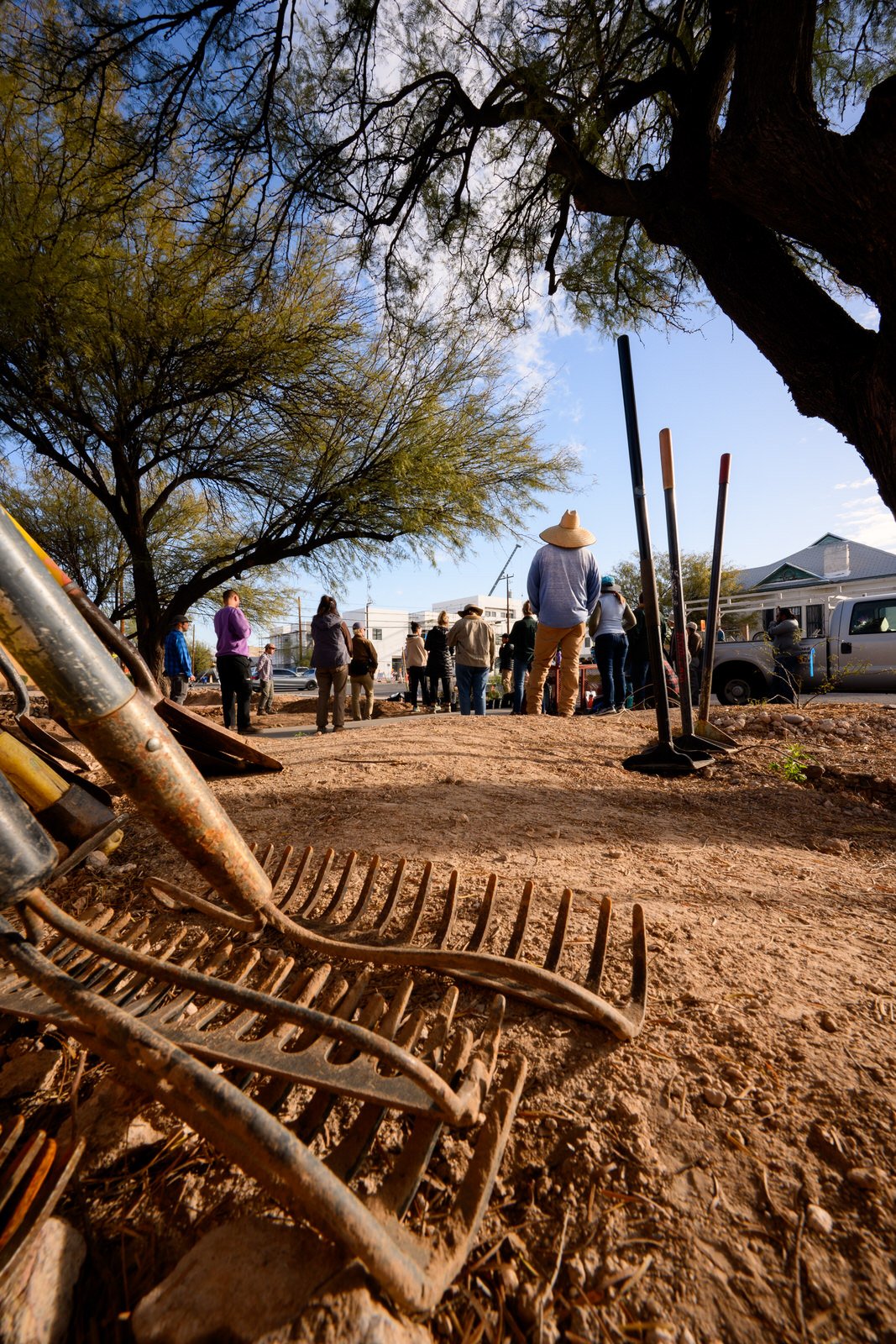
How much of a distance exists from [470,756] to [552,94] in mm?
4382

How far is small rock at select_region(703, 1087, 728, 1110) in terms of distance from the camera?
1149 mm

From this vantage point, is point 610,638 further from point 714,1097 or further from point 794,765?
point 714,1097

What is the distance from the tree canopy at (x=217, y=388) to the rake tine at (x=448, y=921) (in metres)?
6.32

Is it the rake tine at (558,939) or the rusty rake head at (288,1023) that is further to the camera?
the rake tine at (558,939)

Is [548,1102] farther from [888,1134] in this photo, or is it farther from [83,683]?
[83,683]

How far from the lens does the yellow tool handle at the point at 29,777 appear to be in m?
2.12

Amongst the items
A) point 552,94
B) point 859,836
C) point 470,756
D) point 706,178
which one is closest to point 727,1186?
point 859,836

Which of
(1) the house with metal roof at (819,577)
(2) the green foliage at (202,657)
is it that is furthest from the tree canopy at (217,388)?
(2) the green foliage at (202,657)

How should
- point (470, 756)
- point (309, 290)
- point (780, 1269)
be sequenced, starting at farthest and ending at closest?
1. point (309, 290)
2. point (470, 756)
3. point (780, 1269)

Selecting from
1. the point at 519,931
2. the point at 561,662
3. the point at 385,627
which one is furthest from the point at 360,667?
the point at 385,627

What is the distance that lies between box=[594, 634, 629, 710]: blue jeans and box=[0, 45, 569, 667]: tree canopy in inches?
154

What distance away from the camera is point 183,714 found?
3002 millimetres

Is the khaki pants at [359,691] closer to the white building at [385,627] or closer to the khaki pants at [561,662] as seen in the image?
the khaki pants at [561,662]

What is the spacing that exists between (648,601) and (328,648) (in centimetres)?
425
